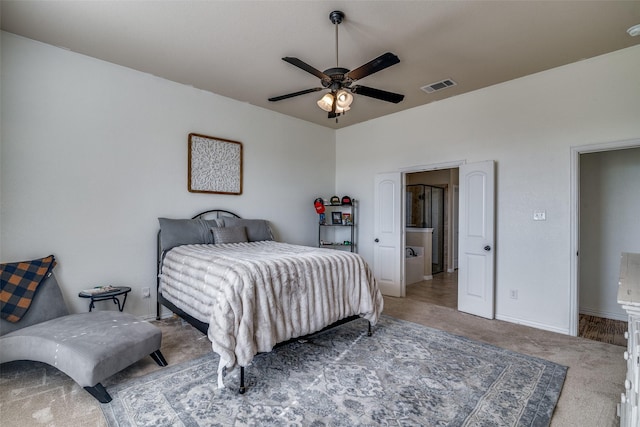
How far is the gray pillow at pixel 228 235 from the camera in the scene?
3857 millimetres

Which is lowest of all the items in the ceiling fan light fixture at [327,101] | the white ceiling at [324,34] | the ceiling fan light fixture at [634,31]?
the ceiling fan light fixture at [327,101]

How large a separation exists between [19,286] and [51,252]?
47 cm

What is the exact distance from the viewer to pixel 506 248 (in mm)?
3855

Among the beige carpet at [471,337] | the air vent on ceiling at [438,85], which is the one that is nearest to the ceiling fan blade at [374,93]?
the air vent on ceiling at [438,85]

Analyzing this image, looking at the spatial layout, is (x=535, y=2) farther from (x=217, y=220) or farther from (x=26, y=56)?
(x=26, y=56)

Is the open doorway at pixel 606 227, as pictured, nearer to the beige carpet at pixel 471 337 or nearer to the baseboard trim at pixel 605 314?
the baseboard trim at pixel 605 314

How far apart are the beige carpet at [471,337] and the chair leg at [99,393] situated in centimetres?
5

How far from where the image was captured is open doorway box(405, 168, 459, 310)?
6277 millimetres

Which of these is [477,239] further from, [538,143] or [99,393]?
[99,393]

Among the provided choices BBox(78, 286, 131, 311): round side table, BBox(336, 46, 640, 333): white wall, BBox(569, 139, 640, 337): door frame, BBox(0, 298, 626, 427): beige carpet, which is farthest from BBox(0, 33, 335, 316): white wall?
BBox(569, 139, 640, 337): door frame

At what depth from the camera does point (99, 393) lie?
6.80 feet

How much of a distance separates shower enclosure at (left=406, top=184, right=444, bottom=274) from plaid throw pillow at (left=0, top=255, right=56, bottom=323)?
6556mm

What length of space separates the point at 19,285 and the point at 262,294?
2226 millimetres

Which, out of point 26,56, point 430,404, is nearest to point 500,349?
point 430,404
